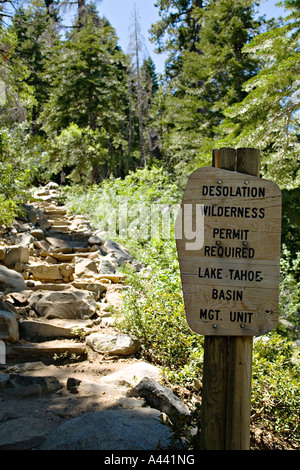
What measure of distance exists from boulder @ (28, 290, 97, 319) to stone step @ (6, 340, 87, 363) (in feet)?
3.11

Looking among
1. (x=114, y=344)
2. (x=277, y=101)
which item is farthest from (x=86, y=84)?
(x=114, y=344)

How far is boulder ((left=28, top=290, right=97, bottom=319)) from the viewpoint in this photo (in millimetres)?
5723

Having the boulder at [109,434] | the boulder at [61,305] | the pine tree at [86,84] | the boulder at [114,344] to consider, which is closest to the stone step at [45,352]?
the boulder at [114,344]

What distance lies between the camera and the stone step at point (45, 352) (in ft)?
15.2

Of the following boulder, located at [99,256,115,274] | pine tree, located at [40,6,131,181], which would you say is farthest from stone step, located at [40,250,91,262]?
pine tree, located at [40,6,131,181]

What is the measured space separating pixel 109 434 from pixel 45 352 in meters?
2.26

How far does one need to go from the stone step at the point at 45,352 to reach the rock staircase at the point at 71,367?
11mm

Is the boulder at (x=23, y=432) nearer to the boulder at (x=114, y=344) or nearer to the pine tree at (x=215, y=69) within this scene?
the boulder at (x=114, y=344)

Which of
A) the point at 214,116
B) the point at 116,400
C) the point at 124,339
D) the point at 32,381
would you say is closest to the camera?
the point at 116,400

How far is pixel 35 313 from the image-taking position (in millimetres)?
5758

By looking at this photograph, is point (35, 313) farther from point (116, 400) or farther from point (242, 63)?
point (242, 63)

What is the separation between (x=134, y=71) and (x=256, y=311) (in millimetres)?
23409

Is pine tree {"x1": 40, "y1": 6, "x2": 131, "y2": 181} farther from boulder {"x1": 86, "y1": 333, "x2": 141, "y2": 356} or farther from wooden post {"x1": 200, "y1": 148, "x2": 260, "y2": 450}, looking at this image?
wooden post {"x1": 200, "y1": 148, "x2": 260, "y2": 450}
